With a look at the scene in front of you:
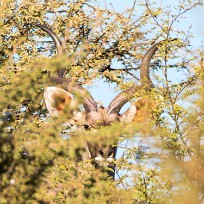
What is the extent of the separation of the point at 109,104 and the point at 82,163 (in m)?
3.09

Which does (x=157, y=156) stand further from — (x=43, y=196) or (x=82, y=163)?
(x=82, y=163)

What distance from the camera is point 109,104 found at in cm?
1295

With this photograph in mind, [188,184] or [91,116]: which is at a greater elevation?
[91,116]

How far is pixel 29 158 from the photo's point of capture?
5.60m

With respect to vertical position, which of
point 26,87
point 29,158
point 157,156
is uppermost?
point 26,87

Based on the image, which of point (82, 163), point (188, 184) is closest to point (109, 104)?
point (82, 163)

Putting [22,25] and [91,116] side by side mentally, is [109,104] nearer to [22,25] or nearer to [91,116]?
[91,116]

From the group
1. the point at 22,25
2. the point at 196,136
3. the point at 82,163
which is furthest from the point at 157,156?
the point at 22,25

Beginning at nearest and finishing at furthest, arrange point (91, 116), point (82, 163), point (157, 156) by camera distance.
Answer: point (157, 156), point (82, 163), point (91, 116)

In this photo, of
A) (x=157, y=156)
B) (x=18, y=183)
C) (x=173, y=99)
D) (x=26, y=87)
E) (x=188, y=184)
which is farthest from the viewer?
(x=173, y=99)

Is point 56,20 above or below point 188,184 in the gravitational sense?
above

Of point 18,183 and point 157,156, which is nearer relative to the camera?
point 157,156

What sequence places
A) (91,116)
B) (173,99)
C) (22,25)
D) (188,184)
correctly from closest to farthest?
(188,184)
(173,99)
(91,116)
(22,25)

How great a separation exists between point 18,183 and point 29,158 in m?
0.24
